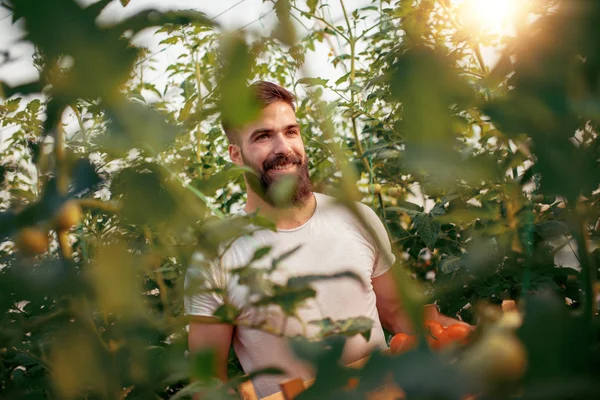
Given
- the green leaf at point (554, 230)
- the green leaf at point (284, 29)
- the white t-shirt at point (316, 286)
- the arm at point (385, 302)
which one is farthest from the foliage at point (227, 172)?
the arm at point (385, 302)

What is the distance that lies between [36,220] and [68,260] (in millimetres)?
27

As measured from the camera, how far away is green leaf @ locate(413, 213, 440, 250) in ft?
5.08

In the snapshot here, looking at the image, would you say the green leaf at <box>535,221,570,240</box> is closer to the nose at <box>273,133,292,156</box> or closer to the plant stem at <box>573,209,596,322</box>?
the plant stem at <box>573,209,596,322</box>

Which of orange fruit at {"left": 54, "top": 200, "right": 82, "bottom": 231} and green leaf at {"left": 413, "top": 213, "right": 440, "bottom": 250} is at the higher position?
green leaf at {"left": 413, "top": 213, "right": 440, "bottom": 250}

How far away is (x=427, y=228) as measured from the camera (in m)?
1.56

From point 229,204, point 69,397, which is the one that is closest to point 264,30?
point 69,397

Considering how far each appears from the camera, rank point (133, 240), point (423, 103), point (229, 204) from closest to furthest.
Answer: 1. point (423, 103)
2. point (133, 240)
3. point (229, 204)

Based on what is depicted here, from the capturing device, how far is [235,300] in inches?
64.9

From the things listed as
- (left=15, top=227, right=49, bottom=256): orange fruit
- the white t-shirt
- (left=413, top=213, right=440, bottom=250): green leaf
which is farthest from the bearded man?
(left=15, top=227, right=49, bottom=256): orange fruit

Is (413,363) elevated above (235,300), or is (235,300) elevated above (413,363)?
(235,300)

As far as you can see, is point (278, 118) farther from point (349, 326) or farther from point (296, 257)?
point (349, 326)

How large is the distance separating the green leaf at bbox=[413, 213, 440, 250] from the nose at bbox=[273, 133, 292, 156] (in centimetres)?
54

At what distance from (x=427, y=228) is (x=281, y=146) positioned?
2.00 ft

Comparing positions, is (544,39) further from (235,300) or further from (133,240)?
(235,300)
